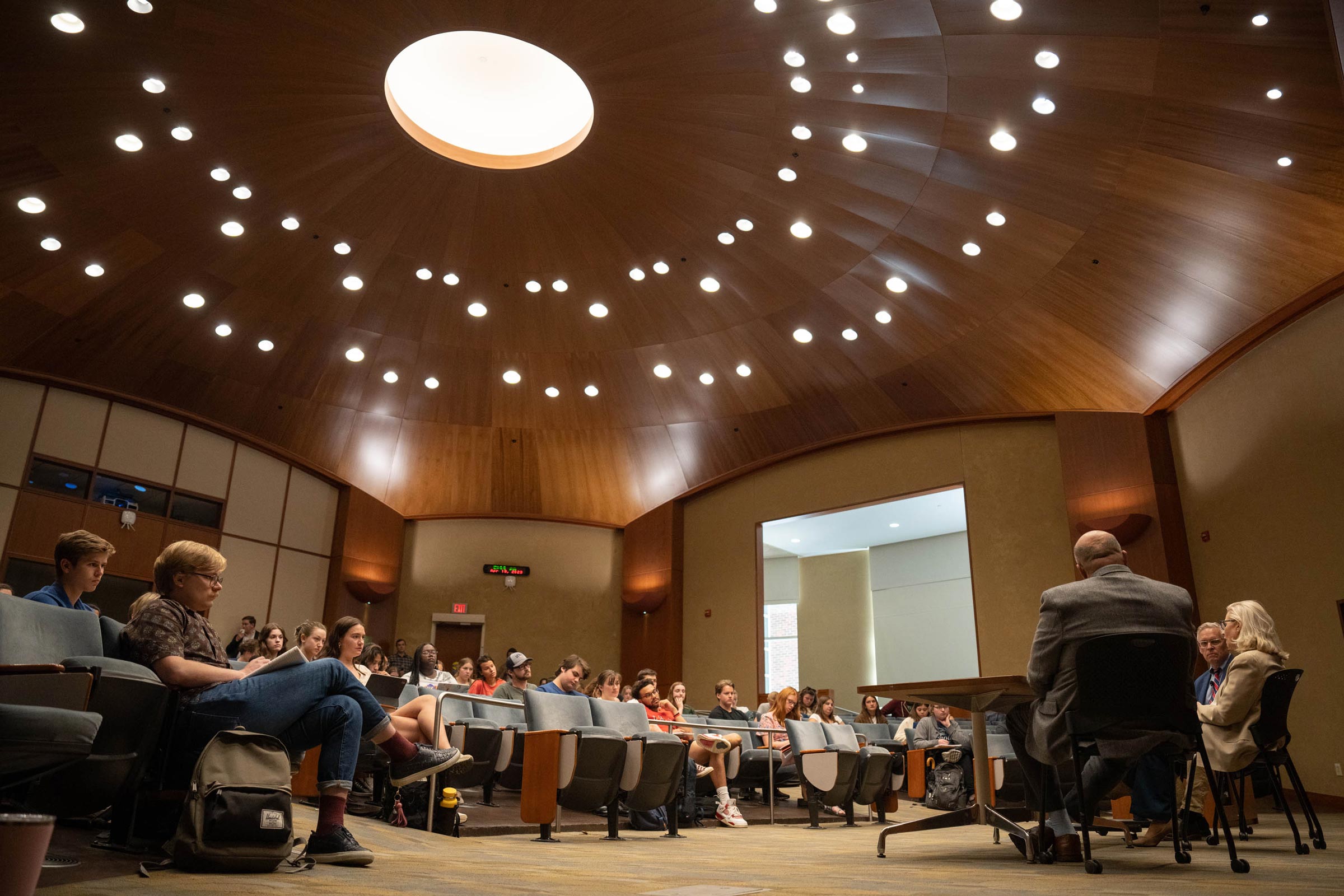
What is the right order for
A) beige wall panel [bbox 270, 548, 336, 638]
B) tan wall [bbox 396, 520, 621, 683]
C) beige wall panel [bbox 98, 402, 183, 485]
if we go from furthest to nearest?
1. tan wall [bbox 396, 520, 621, 683]
2. beige wall panel [bbox 270, 548, 336, 638]
3. beige wall panel [bbox 98, 402, 183, 485]

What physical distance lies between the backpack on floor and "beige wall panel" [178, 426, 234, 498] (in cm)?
1079

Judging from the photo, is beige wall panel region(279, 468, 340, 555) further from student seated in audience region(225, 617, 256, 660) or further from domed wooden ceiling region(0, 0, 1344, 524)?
student seated in audience region(225, 617, 256, 660)

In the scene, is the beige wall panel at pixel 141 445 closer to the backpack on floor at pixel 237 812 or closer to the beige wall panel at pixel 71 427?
the beige wall panel at pixel 71 427

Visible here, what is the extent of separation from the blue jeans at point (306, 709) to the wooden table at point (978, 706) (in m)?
1.63

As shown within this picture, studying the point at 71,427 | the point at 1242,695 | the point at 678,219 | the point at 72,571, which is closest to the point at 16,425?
the point at 71,427

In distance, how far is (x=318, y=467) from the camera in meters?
13.3

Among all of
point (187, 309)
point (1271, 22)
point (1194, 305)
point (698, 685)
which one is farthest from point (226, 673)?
point (698, 685)

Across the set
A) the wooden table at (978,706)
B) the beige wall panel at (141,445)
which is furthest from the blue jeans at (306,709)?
the beige wall panel at (141,445)

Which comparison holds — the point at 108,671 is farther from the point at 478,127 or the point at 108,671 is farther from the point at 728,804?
the point at 478,127

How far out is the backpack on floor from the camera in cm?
223

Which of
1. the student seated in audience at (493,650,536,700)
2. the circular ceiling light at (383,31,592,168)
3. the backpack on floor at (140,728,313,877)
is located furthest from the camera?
the circular ceiling light at (383,31,592,168)

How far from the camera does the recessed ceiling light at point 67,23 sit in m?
7.11

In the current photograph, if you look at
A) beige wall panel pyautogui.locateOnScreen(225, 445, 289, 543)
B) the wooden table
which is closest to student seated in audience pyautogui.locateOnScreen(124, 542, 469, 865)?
the wooden table

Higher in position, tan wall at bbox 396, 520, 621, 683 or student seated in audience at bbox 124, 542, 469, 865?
tan wall at bbox 396, 520, 621, 683
